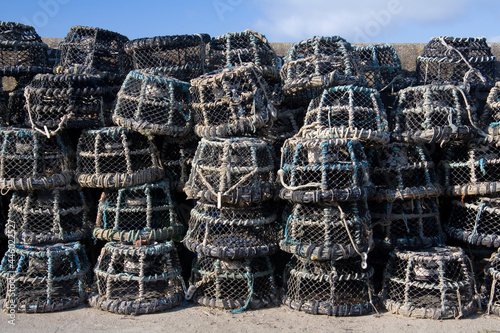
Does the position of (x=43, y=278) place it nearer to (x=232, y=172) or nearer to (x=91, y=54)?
(x=232, y=172)

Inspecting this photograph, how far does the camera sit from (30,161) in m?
4.41

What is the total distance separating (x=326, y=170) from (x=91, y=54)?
9.83 feet

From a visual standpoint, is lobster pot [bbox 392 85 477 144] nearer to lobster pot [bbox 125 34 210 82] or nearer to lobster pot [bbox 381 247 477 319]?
lobster pot [bbox 381 247 477 319]

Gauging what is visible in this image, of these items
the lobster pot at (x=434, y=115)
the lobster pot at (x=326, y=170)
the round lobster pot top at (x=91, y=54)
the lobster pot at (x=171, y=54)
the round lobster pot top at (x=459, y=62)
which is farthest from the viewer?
the round lobster pot top at (x=91, y=54)

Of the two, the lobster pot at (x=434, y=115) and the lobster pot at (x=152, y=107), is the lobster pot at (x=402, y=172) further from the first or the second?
the lobster pot at (x=152, y=107)

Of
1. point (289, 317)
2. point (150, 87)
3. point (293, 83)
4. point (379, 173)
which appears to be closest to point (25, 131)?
point (150, 87)

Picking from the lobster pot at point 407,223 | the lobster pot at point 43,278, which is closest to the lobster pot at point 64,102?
the lobster pot at point 43,278

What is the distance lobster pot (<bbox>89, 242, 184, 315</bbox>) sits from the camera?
4.02 metres

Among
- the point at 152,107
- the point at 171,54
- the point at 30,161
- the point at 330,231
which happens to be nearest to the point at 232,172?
the point at 330,231

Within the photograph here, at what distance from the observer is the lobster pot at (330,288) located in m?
3.94

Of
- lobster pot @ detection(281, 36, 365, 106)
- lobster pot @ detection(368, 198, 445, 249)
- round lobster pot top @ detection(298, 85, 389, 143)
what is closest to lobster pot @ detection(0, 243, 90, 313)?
round lobster pot top @ detection(298, 85, 389, 143)

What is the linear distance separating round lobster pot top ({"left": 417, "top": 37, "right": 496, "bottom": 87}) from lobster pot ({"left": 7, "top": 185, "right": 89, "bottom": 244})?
12.1ft

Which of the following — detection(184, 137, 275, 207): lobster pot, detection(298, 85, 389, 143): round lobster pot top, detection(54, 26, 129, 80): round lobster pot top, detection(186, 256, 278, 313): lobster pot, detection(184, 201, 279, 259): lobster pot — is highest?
detection(54, 26, 129, 80): round lobster pot top

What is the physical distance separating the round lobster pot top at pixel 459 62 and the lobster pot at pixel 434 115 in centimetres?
70
